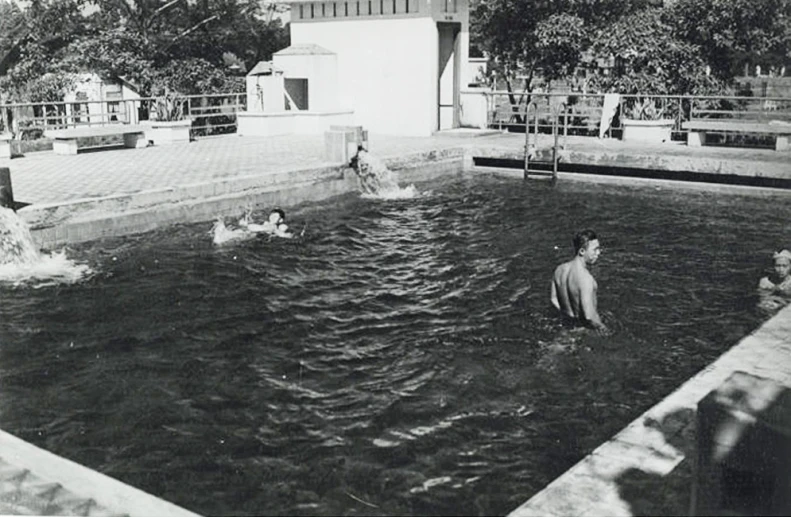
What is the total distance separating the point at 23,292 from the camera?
1059cm

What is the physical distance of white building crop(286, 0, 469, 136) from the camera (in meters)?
23.1

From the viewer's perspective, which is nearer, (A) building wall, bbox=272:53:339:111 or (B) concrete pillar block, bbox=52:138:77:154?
(B) concrete pillar block, bbox=52:138:77:154

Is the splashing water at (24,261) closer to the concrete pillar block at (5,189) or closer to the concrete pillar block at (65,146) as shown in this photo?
the concrete pillar block at (5,189)

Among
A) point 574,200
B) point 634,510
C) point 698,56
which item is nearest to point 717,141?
point 698,56

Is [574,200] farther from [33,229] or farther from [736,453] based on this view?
[736,453]

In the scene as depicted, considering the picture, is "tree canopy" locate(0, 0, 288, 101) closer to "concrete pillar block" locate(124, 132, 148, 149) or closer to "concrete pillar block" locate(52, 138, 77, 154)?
"concrete pillar block" locate(124, 132, 148, 149)

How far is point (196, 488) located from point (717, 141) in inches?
799

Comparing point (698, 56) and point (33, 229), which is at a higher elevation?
point (698, 56)

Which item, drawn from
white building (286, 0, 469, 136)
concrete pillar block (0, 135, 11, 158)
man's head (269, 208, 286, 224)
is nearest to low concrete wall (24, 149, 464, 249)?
man's head (269, 208, 286, 224)

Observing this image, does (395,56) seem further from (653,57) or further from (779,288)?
(779,288)

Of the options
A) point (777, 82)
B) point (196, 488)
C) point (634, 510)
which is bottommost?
point (196, 488)

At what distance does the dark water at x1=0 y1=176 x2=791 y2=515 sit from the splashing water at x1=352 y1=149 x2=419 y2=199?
330 centimetres

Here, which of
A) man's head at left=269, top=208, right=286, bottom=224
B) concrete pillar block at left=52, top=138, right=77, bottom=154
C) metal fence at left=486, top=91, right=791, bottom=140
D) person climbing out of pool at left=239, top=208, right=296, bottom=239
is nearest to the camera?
man's head at left=269, top=208, right=286, bottom=224

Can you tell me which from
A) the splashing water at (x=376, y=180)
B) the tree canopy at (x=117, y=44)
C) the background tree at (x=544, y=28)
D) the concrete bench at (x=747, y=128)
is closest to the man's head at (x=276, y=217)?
the splashing water at (x=376, y=180)
